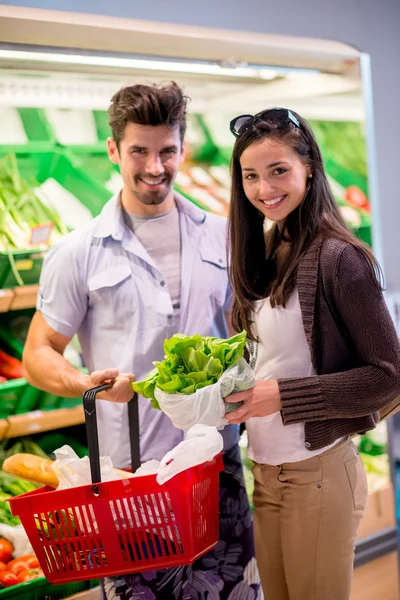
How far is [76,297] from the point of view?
2582 millimetres

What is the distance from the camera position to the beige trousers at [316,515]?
224 centimetres

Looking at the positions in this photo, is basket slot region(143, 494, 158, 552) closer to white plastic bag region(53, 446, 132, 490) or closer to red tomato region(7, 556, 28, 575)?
white plastic bag region(53, 446, 132, 490)

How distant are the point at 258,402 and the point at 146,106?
1.09 meters

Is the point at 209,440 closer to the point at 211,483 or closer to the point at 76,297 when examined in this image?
the point at 211,483

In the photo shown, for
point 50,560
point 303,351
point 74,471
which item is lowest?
point 50,560

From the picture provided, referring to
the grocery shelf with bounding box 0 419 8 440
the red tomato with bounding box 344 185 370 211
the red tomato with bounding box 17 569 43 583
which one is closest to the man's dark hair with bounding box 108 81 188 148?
the grocery shelf with bounding box 0 419 8 440

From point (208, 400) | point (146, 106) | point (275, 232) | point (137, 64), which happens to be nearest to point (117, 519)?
point (208, 400)

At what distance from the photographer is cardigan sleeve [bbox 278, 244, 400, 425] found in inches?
82.0

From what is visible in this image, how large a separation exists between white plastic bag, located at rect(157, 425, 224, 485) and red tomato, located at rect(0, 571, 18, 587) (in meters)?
1.24

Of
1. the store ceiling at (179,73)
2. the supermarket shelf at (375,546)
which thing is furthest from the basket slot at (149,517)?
the supermarket shelf at (375,546)

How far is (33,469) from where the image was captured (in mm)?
2395

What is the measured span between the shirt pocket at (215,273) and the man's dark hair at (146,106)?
48cm

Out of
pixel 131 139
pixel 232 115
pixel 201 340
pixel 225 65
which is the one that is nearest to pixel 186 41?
pixel 225 65

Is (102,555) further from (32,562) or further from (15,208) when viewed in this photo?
(15,208)
